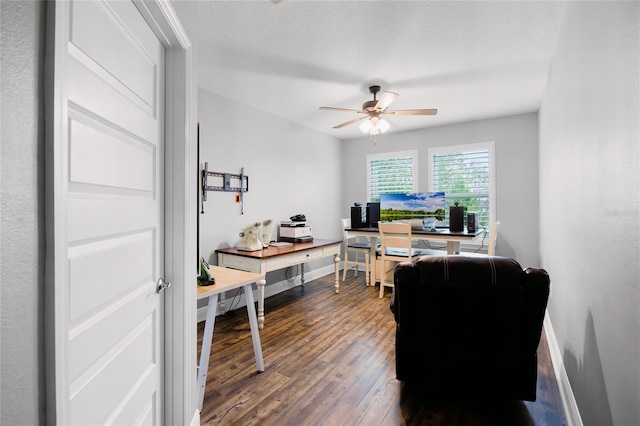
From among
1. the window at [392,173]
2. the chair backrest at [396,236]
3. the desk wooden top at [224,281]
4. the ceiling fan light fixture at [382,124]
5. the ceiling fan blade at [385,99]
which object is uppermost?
the ceiling fan blade at [385,99]

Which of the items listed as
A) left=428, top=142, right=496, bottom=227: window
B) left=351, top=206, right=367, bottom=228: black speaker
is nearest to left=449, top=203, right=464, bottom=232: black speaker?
left=428, top=142, right=496, bottom=227: window

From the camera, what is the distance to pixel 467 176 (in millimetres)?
4746

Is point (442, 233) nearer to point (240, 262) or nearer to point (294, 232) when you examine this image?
point (294, 232)

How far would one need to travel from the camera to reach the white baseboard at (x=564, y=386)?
162 cm

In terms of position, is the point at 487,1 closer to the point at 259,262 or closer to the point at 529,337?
the point at 529,337

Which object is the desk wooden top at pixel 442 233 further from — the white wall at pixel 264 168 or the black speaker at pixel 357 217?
the white wall at pixel 264 168

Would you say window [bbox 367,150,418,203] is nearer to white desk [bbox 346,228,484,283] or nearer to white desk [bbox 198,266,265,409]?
white desk [bbox 346,228,484,283]

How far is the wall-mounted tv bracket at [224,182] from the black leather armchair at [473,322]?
2333 millimetres

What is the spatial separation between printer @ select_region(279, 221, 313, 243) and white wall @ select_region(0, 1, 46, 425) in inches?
136

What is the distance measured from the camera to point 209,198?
3391mm

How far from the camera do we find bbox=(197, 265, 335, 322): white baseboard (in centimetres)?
333

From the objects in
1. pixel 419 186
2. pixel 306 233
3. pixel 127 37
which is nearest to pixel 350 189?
pixel 419 186

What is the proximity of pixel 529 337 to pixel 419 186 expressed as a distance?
364cm

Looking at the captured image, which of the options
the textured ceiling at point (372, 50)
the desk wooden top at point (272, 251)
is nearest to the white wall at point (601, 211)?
the textured ceiling at point (372, 50)
